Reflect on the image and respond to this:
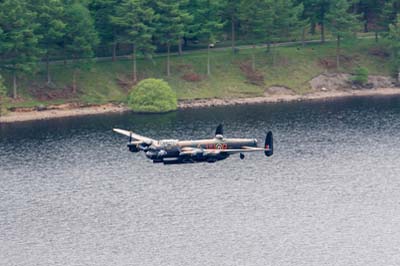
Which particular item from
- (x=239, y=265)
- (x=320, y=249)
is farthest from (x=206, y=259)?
(x=320, y=249)

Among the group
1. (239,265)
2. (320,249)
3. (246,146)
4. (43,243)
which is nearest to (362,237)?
(320,249)

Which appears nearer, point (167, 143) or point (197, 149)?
point (197, 149)

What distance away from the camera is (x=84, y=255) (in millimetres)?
193125

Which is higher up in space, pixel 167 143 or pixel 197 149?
pixel 167 143

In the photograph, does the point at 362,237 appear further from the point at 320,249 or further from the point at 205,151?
the point at 205,151

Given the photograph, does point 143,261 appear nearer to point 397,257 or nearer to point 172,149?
point 172,149

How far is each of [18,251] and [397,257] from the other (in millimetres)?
57497

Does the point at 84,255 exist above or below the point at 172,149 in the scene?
below

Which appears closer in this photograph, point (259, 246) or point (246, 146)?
point (246, 146)

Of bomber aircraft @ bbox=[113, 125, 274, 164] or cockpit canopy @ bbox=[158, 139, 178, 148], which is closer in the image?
bomber aircraft @ bbox=[113, 125, 274, 164]

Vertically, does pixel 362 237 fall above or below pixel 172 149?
below

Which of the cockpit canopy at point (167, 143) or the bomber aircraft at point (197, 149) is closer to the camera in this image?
the bomber aircraft at point (197, 149)

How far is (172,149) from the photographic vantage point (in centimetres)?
17312

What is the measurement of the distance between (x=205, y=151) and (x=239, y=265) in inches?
970
